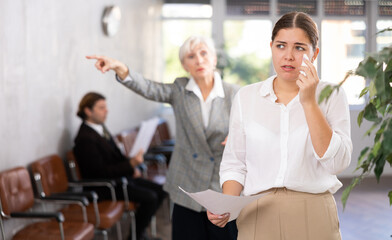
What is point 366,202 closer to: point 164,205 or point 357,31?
point 164,205

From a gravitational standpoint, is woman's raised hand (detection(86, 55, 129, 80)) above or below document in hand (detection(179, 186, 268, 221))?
above

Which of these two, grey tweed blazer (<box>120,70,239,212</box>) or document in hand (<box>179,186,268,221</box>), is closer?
document in hand (<box>179,186,268,221</box>)

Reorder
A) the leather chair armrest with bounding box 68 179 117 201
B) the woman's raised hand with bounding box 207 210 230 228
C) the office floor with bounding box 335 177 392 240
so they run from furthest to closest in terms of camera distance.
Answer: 1. the office floor with bounding box 335 177 392 240
2. the leather chair armrest with bounding box 68 179 117 201
3. the woman's raised hand with bounding box 207 210 230 228

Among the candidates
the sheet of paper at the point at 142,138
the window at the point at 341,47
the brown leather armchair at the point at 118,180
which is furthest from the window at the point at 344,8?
the brown leather armchair at the point at 118,180

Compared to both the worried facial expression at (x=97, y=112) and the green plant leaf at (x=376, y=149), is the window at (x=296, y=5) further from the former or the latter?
the green plant leaf at (x=376, y=149)

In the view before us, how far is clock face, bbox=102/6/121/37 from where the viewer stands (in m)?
Answer: 6.21

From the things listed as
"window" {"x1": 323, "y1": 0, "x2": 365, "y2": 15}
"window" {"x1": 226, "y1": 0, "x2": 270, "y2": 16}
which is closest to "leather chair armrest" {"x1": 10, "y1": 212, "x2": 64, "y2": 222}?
"window" {"x1": 226, "y1": 0, "x2": 270, "y2": 16}

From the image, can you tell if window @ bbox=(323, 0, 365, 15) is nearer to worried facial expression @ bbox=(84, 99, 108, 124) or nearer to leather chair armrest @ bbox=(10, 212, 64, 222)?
worried facial expression @ bbox=(84, 99, 108, 124)

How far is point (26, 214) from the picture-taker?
11.7 feet

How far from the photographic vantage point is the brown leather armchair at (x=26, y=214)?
358 cm

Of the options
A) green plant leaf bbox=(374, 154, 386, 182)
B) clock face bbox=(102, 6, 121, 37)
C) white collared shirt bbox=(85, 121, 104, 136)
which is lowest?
white collared shirt bbox=(85, 121, 104, 136)

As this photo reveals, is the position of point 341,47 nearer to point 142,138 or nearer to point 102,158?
point 142,138

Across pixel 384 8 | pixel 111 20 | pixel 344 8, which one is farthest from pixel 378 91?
pixel 384 8

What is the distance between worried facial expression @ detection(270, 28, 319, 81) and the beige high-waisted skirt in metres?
0.38
